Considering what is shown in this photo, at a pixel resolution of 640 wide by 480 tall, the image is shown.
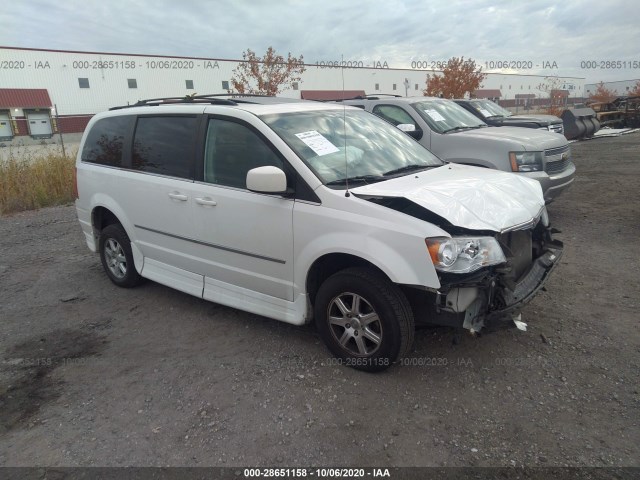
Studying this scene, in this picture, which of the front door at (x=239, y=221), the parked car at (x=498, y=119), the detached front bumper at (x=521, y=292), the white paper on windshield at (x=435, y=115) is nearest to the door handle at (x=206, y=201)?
the front door at (x=239, y=221)

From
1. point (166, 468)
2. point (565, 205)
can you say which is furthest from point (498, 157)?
point (166, 468)

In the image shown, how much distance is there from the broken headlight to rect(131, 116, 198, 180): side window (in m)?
2.28

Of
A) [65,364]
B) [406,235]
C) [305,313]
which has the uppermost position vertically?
[406,235]

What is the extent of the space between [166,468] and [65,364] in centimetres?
169

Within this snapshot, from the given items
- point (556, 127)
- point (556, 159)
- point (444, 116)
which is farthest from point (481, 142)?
point (556, 127)

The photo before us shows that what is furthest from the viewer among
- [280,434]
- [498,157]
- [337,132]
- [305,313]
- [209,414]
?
[498,157]

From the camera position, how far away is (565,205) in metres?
7.86

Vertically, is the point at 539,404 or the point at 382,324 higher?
the point at 382,324

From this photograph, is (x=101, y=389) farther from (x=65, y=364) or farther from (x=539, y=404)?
(x=539, y=404)

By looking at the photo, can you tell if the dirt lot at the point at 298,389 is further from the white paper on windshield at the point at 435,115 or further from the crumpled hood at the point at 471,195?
the white paper on windshield at the point at 435,115

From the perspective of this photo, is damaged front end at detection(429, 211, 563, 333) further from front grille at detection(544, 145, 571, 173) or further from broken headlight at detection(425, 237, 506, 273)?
front grille at detection(544, 145, 571, 173)

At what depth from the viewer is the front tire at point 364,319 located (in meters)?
2.95

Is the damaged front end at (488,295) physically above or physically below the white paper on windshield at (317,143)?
below

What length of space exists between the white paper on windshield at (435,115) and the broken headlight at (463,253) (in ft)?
16.2
